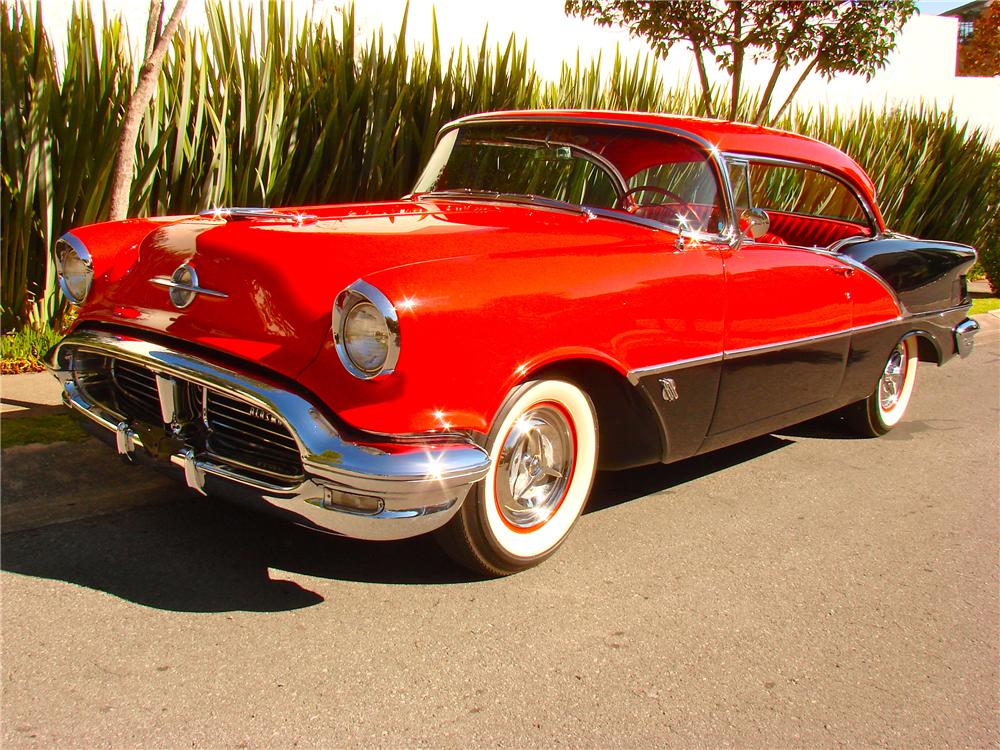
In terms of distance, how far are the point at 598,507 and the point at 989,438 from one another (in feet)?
8.95

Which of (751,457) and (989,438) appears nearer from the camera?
(751,457)

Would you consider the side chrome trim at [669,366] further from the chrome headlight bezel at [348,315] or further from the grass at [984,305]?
the grass at [984,305]

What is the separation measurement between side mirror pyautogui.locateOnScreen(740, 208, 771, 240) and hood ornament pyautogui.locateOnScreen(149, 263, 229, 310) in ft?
6.94

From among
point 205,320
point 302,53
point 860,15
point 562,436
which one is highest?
point 860,15

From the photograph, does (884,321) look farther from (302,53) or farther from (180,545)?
(302,53)

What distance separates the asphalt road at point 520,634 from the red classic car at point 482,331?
300 millimetres

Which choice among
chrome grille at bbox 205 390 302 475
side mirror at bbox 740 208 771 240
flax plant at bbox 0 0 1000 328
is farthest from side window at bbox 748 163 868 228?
chrome grille at bbox 205 390 302 475

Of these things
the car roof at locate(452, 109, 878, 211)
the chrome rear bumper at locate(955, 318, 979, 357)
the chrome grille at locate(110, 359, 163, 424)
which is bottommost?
the chrome rear bumper at locate(955, 318, 979, 357)

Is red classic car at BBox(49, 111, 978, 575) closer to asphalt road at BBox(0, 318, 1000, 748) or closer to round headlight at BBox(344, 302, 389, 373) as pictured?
round headlight at BBox(344, 302, 389, 373)

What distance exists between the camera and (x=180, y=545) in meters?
3.15

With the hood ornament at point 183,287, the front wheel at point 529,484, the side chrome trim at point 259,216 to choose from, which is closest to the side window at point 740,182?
the front wheel at point 529,484

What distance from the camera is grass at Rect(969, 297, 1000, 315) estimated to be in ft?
31.0

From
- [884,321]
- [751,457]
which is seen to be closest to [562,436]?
[751,457]

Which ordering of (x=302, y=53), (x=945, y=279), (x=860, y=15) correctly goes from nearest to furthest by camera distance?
1. (x=945, y=279)
2. (x=302, y=53)
3. (x=860, y=15)
